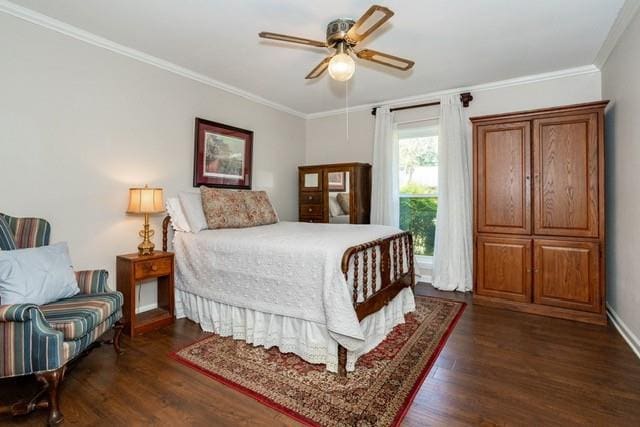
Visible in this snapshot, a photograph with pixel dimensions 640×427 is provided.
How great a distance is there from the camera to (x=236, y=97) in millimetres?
4125

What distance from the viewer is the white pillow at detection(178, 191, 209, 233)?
3135 mm

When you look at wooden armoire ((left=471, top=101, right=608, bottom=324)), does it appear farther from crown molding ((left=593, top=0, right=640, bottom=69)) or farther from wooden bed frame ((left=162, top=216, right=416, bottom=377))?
wooden bed frame ((left=162, top=216, right=416, bottom=377))

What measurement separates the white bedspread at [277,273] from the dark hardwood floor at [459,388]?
516 mm

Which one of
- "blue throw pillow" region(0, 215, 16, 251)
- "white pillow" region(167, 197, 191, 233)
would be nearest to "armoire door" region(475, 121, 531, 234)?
"white pillow" region(167, 197, 191, 233)

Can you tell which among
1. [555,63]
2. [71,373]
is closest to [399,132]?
[555,63]

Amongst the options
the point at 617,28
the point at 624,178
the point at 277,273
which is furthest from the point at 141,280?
the point at 617,28

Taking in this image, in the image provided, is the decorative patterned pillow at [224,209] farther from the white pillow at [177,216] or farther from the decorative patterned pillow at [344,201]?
the decorative patterned pillow at [344,201]

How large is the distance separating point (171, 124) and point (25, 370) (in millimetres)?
2470

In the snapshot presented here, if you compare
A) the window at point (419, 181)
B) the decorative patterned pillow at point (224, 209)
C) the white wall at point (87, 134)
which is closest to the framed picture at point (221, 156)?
the white wall at point (87, 134)

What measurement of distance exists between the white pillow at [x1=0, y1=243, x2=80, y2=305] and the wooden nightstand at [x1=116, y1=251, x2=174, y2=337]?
48cm

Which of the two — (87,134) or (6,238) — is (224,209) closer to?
(87,134)

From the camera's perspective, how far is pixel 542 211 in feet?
10.6

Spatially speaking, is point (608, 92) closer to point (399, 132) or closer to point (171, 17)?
point (399, 132)

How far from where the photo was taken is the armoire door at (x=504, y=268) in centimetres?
331
